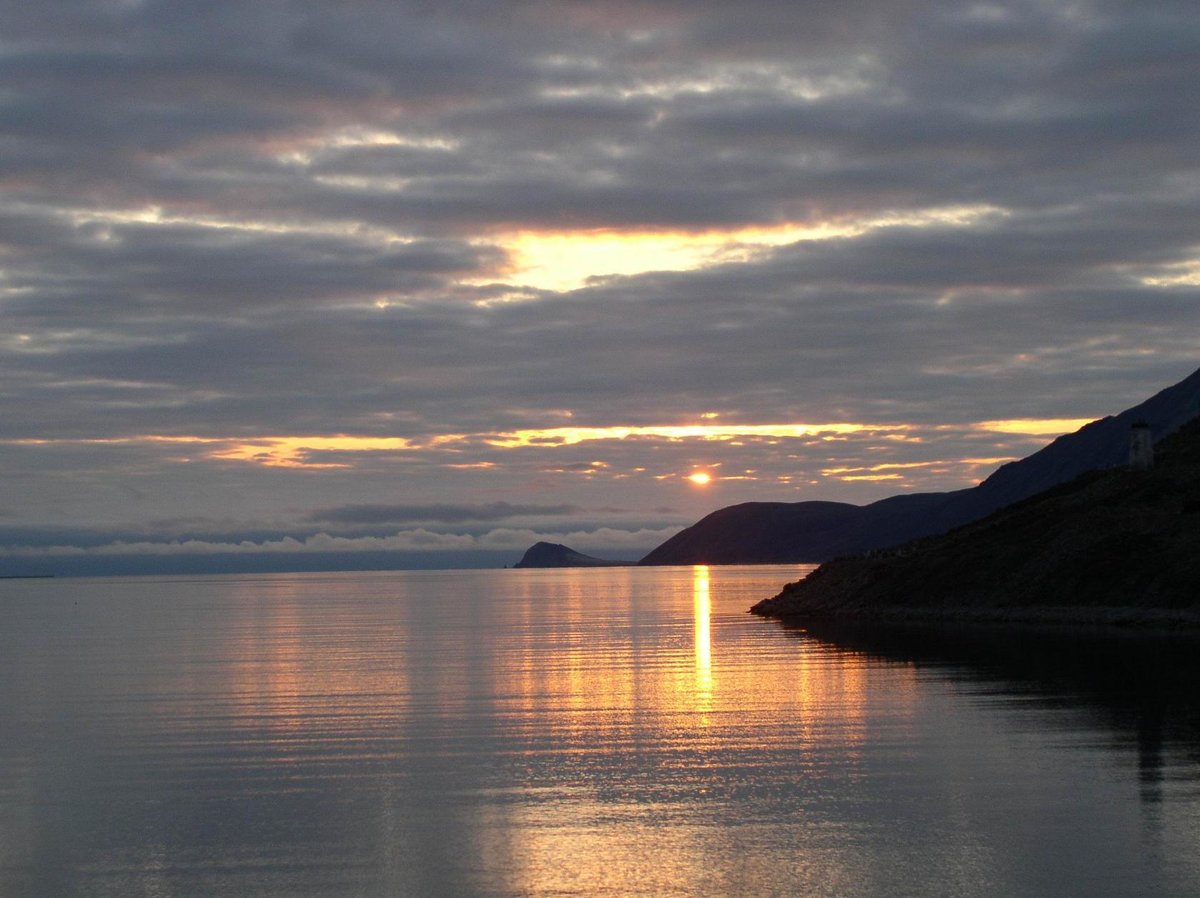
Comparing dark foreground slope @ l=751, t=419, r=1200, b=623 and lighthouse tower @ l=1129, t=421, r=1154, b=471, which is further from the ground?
lighthouse tower @ l=1129, t=421, r=1154, b=471

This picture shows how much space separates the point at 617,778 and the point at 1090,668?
95.0ft

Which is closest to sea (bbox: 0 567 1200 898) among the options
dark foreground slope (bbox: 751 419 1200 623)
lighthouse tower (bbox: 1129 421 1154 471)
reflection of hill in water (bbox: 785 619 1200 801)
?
reflection of hill in water (bbox: 785 619 1200 801)

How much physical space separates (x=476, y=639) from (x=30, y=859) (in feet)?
206

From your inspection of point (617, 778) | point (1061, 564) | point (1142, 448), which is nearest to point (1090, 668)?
point (617, 778)

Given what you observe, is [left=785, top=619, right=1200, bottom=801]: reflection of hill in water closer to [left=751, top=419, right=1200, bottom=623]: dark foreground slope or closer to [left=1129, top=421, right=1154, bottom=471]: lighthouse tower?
[left=751, top=419, right=1200, bottom=623]: dark foreground slope

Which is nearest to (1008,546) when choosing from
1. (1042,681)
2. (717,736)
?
(1042,681)

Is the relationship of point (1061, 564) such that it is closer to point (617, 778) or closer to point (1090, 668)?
point (1090, 668)

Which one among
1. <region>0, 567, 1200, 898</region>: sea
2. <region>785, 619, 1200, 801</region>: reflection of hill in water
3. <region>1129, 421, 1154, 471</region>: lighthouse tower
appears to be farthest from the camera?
<region>1129, 421, 1154, 471</region>: lighthouse tower

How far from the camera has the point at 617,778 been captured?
2802cm

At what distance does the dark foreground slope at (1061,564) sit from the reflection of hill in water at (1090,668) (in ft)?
14.6

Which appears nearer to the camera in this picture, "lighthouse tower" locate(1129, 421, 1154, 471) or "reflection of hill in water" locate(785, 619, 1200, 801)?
"reflection of hill in water" locate(785, 619, 1200, 801)

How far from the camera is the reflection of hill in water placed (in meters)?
31.6

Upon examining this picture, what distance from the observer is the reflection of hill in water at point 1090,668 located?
104ft

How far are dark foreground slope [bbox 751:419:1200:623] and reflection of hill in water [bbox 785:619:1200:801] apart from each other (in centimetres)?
445
